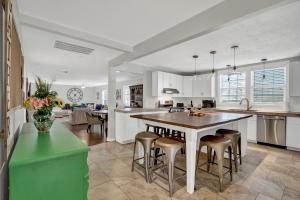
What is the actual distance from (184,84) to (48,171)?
593cm

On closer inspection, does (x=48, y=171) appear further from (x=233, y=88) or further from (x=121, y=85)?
(x=121, y=85)

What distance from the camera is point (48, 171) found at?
1.11m

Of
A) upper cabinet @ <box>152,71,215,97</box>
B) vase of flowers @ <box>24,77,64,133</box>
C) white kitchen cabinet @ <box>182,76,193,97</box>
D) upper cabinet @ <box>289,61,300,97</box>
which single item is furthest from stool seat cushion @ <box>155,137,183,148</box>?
white kitchen cabinet @ <box>182,76,193,97</box>

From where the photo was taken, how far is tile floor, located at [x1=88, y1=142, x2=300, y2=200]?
6.68ft

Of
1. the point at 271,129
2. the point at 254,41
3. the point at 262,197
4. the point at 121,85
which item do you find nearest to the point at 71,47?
the point at 254,41

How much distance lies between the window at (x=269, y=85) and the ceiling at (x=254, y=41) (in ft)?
1.78

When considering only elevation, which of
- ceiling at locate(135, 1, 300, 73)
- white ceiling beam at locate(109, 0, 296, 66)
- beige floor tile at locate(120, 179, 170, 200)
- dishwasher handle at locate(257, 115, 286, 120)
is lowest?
beige floor tile at locate(120, 179, 170, 200)

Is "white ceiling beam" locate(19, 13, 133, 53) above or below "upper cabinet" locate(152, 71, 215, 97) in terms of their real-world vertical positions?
above

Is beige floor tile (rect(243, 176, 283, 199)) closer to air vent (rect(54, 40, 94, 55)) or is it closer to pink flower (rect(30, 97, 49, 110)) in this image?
pink flower (rect(30, 97, 49, 110))

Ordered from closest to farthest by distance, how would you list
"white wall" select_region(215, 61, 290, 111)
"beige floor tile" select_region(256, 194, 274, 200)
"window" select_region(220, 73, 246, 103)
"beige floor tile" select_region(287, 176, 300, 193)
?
"beige floor tile" select_region(256, 194, 274, 200) → "beige floor tile" select_region(287, 176, 300, 193) → "white wall" select_region(215, 61, 290, 111) → "window" select_region(220, 73, 246, 103)

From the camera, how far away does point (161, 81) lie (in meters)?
5.65

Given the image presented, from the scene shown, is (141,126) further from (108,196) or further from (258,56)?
(258,56)

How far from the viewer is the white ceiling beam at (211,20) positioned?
1681 mm

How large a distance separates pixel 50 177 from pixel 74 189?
0.20m
